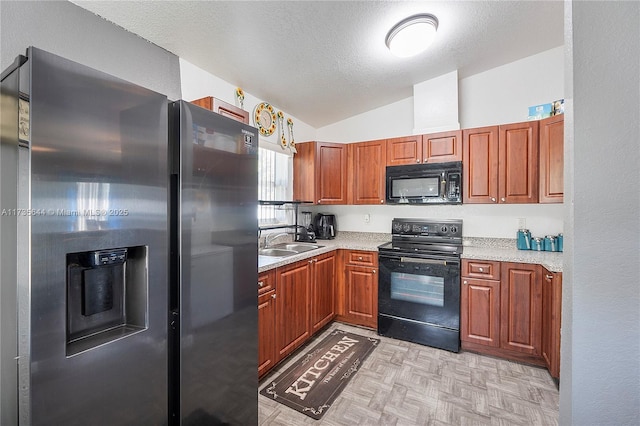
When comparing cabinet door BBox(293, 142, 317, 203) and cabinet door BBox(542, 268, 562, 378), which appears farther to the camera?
cabinet door BBox(293, 142, 317, 203)

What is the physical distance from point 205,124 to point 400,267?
7.21 ft

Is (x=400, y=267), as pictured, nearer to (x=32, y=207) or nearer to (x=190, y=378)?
(x=190, y=378)

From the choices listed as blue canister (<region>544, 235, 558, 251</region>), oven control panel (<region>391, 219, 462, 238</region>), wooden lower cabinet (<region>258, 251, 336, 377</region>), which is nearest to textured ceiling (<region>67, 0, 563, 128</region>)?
oven control panel (<region>391, 219, 462, 238</region>)

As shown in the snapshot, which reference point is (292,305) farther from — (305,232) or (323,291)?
(305,232)

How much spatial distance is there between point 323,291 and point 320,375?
837 millimetres

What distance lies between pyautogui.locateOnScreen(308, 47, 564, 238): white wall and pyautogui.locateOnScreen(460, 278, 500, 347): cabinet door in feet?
2.47

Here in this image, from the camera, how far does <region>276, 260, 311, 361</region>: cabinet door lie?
2189mm

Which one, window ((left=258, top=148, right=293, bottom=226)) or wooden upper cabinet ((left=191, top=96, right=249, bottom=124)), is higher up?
wooden upper cabinet ((left=191, top=96, right=249, bottom=124))

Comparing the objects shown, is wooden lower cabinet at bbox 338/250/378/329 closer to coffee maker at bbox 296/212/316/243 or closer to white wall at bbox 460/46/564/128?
coffee maker at bbox 296/212/316/243

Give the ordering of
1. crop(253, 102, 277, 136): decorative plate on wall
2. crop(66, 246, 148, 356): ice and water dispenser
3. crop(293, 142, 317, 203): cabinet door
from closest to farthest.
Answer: crop(66, 246, 148, 356): ice and water dispenser < crop(253, 102, 277, 136): decorative plate on wall < crop(293, 142, 317, 203): cabinet door

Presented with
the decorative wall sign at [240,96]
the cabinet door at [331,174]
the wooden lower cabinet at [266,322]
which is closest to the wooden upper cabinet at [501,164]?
the cabinet door at [331,174]

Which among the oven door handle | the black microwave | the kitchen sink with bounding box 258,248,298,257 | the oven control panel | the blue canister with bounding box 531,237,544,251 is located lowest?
the oven door handle

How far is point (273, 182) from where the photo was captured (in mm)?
3180

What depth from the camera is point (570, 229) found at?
83 cm
